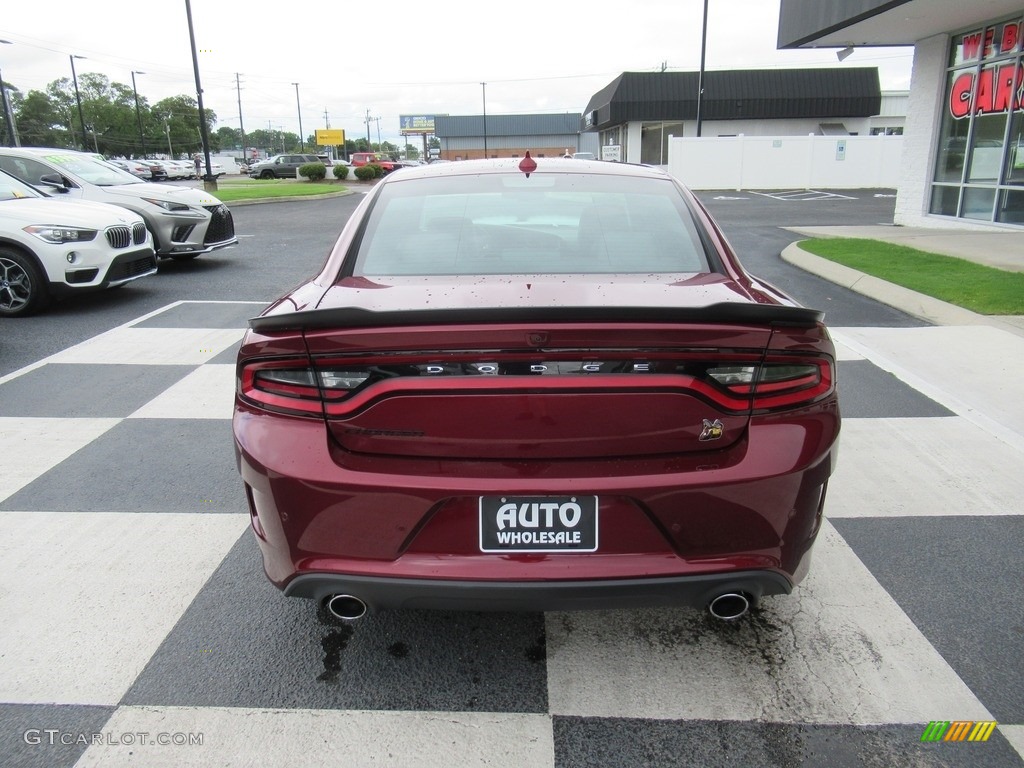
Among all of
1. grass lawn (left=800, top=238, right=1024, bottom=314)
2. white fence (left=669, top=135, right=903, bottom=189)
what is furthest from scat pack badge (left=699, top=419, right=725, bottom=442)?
white fence (left=669, top=135, right=903, bottom=189)

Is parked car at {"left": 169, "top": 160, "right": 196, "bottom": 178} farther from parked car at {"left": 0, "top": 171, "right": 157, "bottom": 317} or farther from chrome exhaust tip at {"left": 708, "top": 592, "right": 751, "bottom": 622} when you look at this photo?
chrome exhaust tip at {"left": 708, "top": 592, "right": 751, "bottom": 622}

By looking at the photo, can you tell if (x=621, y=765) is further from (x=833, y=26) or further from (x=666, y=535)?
(x=833, y=26)

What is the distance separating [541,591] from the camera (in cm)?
208

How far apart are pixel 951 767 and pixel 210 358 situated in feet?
18.5

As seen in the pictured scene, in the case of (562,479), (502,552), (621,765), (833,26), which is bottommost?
(621,765)

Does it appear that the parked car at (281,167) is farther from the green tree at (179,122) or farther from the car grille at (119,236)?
the green tree at (179,122)

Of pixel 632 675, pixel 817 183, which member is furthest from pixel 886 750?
pixel 817 183

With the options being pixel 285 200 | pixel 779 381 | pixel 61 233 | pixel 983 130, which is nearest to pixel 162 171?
pixel 285 200

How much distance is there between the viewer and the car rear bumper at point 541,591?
6.84ft

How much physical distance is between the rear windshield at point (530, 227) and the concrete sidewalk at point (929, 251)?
5039 mm

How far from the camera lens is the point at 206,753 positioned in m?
2.14

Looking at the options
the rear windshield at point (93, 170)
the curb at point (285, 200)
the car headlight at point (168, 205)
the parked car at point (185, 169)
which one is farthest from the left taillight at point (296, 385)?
the parked car at point (185, 169)

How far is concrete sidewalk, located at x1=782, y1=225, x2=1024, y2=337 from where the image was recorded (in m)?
7.10

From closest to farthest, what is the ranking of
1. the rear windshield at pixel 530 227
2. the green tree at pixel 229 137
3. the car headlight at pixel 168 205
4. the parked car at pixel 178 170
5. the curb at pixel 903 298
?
the rear windshield at pixel 530 227
the curb at pixel 903 298
the car headlight at pixel 168 205
the parked car at pixel 178 170
the green tree at pixel 229 137
